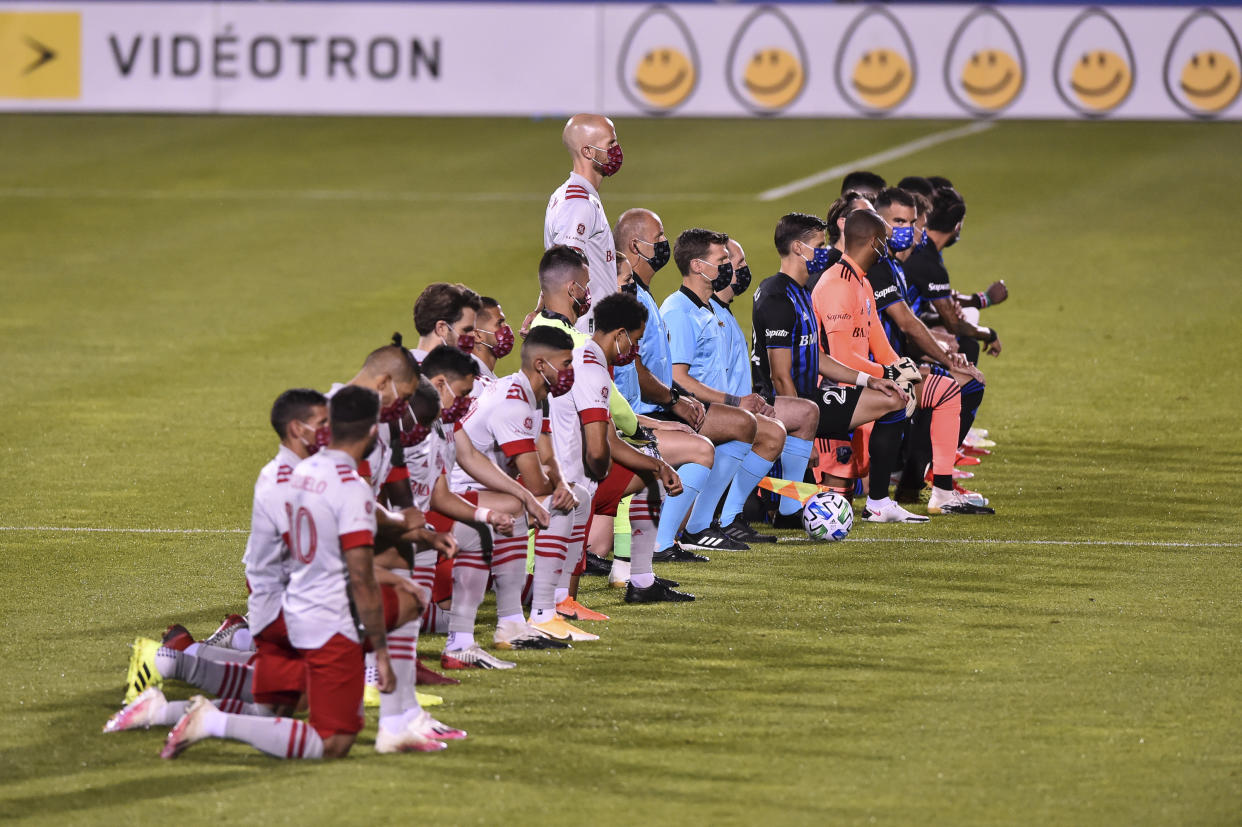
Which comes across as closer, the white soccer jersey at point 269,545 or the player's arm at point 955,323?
the white soccer jersey at point 269,545

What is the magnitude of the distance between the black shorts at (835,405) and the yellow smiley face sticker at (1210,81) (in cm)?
1863

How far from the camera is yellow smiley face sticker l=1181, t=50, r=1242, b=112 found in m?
29.1

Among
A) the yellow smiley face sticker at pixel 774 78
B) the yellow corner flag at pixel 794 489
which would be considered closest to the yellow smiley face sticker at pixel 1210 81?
the yellow smiley face sticker at pixel 774 78

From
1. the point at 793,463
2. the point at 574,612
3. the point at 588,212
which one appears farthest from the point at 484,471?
the point at 793,463

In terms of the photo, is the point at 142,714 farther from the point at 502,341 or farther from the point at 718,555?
the point at 718,555

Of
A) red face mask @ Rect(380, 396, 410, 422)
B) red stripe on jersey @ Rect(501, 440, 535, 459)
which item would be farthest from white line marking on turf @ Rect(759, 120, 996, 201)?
red face mask @ Rect(380, 396, 410, 422)

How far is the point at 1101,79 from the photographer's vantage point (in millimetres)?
29828

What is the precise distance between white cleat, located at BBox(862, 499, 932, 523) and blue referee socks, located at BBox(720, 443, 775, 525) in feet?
3.06

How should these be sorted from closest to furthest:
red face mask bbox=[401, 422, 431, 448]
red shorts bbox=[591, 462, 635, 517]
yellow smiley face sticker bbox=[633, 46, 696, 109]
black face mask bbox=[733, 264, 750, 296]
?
red face mask bbox=[401, 422, 431, 448] → red shorts bbox=[591, 462, 635, 517] → black face mask bbox=[733, 264, 750, 296] → yellow smiley face sticker bbox=[633, 46, 696, 109]

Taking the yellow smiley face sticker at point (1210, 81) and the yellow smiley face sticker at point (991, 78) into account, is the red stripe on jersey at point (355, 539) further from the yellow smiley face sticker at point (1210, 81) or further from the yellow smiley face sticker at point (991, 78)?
the yellow smiley face sticker at point (1210, 81)

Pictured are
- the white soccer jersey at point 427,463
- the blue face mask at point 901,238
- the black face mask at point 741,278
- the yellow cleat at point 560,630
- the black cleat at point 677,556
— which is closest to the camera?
the white soccer jersey at point 427,463

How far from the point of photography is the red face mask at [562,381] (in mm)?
9258

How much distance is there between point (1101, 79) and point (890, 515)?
1893 centimetres

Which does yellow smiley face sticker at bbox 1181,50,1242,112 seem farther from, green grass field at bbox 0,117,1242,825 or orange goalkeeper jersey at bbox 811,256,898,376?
orange goalkeeper jersey at bbox 811,256,898,376
